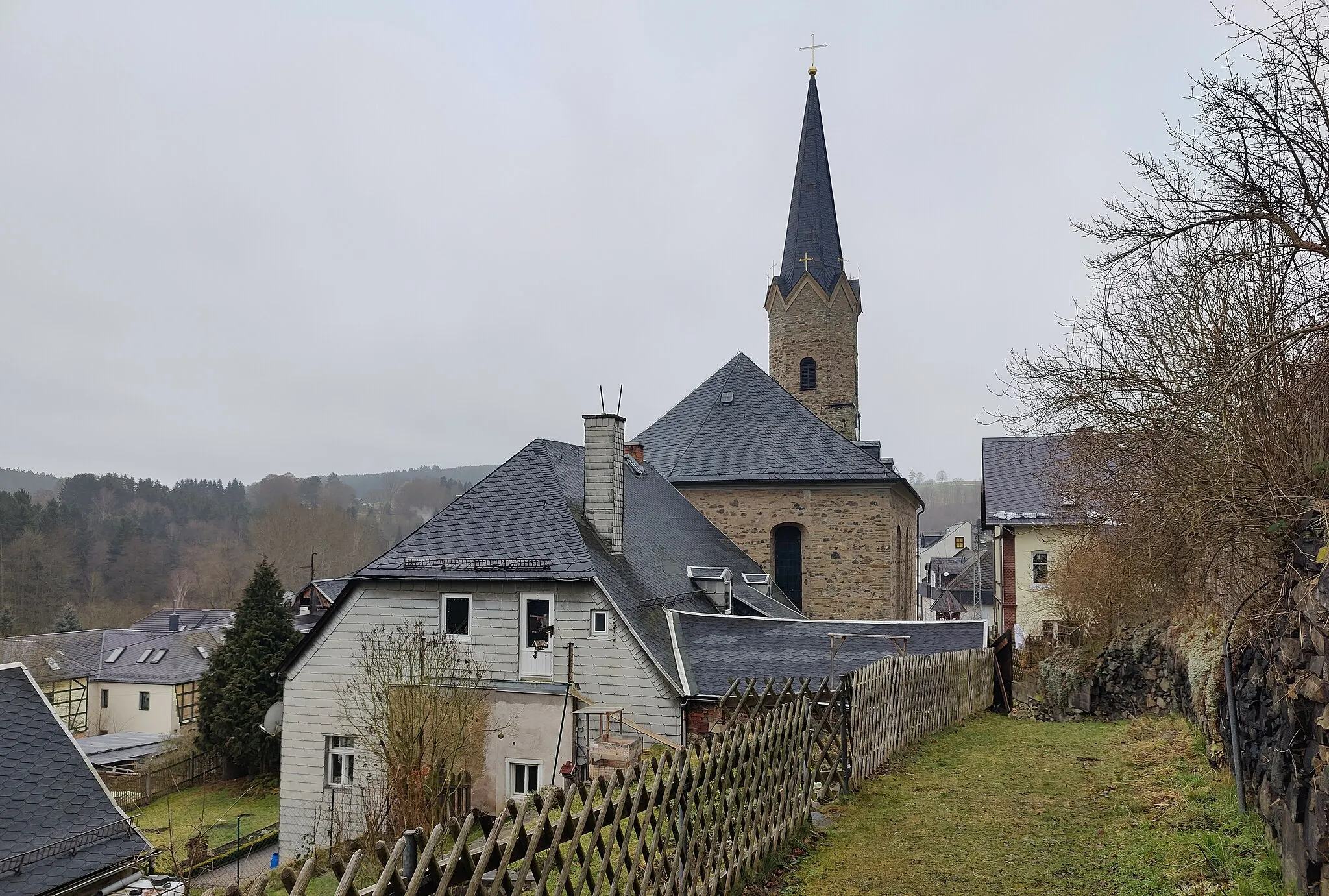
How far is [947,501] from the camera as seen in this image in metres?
145

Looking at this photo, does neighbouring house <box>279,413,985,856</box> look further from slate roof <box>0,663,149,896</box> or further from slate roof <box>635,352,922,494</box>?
slate roof <box>635,352,922,494</box>

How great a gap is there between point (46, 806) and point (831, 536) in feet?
66.7

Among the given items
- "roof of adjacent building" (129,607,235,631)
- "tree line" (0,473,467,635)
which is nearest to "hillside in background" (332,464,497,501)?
"tree line" (0,473,467,635)

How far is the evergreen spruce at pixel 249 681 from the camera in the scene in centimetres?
3056

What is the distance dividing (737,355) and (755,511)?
633 cm

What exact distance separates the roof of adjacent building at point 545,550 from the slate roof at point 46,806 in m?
5.33

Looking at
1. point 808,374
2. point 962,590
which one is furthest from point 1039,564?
point 962,590

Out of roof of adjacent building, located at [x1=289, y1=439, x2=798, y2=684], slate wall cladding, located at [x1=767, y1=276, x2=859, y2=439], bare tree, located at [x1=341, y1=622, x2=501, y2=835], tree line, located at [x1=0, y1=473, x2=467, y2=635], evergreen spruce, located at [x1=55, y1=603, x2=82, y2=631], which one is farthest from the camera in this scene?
tree line, located at [x1=0, y1=473, x2=467, y2=635]

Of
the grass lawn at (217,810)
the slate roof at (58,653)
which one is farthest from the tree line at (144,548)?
the grass lawn at (217,810)

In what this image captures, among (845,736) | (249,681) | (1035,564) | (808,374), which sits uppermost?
(808,374)

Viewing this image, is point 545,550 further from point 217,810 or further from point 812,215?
point 812,215

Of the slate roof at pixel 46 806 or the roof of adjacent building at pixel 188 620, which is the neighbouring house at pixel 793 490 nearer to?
the slate roof at pixel 46 806

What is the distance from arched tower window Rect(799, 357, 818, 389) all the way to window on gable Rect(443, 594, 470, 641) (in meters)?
22.7

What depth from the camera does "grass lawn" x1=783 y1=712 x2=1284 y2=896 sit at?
5809 mm
